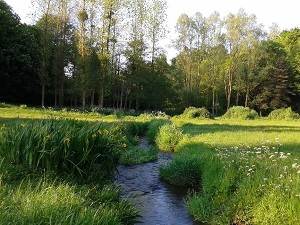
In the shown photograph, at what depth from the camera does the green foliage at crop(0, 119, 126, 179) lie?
21.2ft

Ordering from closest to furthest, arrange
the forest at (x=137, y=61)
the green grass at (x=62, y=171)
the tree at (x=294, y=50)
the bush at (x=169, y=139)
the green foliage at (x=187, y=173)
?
the green grass at (x=62, y=171) → the green foliage at (x=187, y=173) → the bush at (x=169, y=139) → the forest at (x=137, y=61) → the tree at (x=294, y=50)

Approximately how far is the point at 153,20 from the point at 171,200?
36.9m

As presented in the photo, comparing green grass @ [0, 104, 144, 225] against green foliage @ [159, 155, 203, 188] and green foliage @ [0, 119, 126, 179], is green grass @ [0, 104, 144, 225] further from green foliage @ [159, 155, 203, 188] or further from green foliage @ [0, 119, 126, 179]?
green foliage @ [159, 155, 203, 188]

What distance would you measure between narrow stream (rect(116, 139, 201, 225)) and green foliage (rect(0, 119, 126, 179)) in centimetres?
109

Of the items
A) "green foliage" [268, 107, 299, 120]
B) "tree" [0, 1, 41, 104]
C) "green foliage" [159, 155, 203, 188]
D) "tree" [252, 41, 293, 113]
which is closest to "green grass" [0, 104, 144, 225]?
"green foliage" [159, 155, 203, 188]

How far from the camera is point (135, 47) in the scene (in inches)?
1581

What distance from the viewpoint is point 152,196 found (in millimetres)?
7852

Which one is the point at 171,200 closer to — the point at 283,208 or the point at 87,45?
the point at 283,208

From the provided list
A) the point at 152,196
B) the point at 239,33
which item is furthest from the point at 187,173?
the point at 239,33

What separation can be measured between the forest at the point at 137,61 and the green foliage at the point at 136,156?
1974cm

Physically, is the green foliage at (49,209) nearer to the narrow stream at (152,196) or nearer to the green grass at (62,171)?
the green grass at (62,171)

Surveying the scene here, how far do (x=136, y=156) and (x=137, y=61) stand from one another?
97.3 ft

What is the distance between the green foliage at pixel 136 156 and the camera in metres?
11.2

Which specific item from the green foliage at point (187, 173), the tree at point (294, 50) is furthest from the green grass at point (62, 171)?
the tree at point (294, 50)
